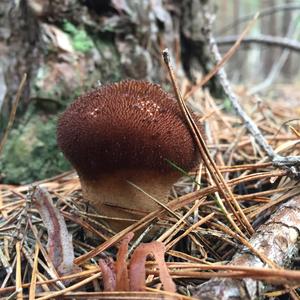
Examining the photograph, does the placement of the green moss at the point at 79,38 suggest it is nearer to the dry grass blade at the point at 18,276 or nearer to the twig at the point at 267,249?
the dry grass blade at the point at 18,276

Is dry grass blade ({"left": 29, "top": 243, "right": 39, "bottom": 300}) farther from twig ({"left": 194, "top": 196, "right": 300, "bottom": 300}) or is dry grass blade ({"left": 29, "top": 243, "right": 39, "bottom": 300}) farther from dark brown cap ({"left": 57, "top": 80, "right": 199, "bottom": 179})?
twig ({"left": 194, "top": 196, "right": 300, "bottom": 300})

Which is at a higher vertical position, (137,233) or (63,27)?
(63,27)

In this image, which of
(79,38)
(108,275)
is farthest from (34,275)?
(79,38)

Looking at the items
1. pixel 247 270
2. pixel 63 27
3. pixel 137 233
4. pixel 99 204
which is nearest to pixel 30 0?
pixel 63 27

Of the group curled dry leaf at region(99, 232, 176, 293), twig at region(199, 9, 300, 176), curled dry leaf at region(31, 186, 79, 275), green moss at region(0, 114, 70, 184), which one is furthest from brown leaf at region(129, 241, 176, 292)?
green moss at region(0, 114, 70, 184)

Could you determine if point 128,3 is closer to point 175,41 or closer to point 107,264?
point 175,41

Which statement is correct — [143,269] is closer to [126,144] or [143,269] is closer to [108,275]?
[108,275]
